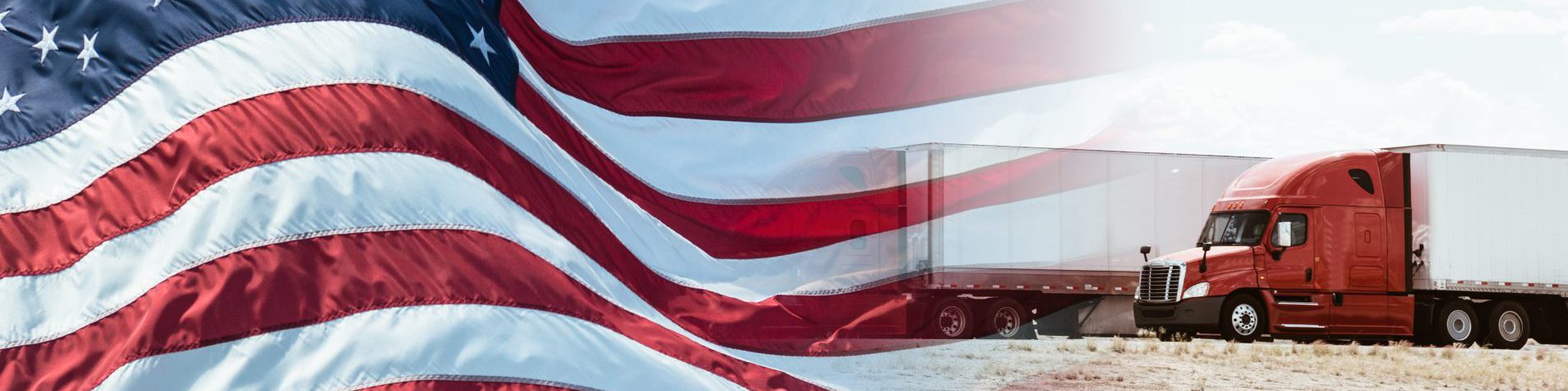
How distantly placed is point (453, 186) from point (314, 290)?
29.1 inches

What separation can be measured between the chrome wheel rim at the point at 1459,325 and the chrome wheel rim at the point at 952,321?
7008mm

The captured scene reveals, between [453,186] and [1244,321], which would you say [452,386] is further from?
[1244,321]

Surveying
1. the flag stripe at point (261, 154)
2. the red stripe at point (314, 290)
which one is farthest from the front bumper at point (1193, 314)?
the red stripe at point (314, 290)

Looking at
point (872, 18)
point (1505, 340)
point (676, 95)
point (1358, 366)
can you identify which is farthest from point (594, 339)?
point (1505, 340)

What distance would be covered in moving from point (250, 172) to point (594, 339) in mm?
1702

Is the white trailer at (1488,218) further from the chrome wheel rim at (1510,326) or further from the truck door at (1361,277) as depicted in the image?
the truck door at (1361,277)

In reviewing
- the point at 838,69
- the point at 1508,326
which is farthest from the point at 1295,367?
the point at 838,69

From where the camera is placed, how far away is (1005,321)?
1964 centimetres

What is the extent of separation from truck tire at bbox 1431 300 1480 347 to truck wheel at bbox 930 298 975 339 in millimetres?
6617

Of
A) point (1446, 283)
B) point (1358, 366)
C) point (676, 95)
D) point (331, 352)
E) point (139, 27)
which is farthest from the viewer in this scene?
point (1446, 283)

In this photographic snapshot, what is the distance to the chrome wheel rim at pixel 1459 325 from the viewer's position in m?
19.2

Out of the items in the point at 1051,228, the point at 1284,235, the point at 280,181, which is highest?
the point at 1051,228

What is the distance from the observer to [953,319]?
63.8ft

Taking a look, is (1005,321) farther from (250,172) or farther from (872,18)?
(250,172)
